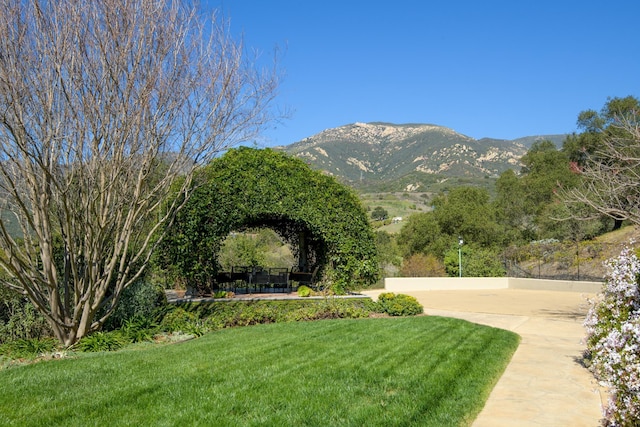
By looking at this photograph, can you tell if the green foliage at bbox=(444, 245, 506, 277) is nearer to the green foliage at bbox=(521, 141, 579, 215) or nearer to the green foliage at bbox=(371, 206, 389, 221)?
the green foliage at bbox=(521, 141, 579, 215)

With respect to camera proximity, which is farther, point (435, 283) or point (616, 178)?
point (435, 283)

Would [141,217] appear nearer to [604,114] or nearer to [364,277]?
[364,277]

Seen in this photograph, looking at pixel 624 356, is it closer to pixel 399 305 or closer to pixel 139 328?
pixel 139 328

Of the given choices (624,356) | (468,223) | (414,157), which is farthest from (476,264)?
(414,157)

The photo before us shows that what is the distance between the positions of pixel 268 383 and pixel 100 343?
3602mm

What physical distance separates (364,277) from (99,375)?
8716 mm

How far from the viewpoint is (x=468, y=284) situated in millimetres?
23469

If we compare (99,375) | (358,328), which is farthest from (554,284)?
(99,375)

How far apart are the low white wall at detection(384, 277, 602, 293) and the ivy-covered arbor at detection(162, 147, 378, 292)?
9.30 metres

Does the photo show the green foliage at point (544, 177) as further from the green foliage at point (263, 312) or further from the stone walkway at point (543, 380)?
the green foliage at point (263, 312)

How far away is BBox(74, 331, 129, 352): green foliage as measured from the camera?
24.6 feet

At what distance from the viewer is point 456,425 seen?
4.33m

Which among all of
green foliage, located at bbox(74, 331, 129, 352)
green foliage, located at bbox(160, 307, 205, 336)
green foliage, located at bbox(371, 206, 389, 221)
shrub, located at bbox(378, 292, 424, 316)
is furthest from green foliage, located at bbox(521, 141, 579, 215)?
green foliage, located at bbox(74, 331, 129, 352)

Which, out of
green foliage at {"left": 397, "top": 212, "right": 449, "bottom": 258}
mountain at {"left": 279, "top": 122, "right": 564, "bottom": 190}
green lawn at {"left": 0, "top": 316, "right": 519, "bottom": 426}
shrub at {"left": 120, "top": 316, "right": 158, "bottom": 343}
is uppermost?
mountain at {"left": 279, "top": 122, "right": 564, "bottom": 190}
